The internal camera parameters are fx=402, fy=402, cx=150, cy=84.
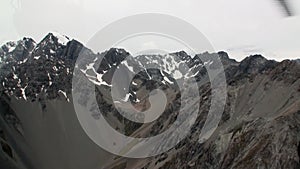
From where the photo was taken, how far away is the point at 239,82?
6526 inches

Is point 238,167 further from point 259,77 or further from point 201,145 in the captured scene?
point 259,77

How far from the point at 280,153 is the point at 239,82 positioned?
314ft

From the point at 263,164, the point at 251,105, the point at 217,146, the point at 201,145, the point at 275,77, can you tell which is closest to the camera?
the point at 263,164

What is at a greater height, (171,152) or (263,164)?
(263,164)

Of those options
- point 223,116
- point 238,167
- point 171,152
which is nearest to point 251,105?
point 223,116

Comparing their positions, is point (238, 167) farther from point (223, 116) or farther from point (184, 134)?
point (184, 134)

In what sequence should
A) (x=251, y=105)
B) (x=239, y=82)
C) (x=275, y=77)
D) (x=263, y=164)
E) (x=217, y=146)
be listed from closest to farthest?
(x=263, y=164)
(x=217, y=146)
(x=251, y=105)
(x=275, y=77)
(x=239, y=82)

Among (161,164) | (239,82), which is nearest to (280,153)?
(161,164)

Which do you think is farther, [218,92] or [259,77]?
[218,92]

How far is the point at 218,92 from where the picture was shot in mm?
175625

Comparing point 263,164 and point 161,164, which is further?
point 161,164

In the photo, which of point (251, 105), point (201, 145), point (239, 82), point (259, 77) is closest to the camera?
point (201, 145)

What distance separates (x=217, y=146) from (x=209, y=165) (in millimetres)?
6325

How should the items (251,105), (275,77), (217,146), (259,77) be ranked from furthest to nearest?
(259,77), (275,77), (251,105), (217,146)
